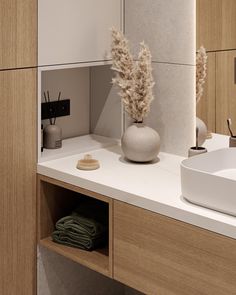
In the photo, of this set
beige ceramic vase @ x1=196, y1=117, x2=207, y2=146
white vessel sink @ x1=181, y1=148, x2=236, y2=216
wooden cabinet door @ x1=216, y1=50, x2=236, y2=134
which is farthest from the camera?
beige ceramic vase @ x1=196, y1=117, x2=207, y2=146

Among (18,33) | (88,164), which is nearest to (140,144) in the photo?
(88,164)

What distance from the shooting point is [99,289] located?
2.51m

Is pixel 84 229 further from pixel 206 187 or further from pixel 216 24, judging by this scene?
pixel 216 24

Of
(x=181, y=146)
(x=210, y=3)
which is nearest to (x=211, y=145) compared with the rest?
(x=181, y=146)

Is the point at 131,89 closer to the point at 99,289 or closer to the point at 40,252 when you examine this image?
the point at 40,252

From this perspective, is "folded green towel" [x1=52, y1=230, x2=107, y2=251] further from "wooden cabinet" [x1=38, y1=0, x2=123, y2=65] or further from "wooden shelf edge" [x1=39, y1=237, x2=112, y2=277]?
"wooden cabinet" [x1=38, y1=0, x2=123, y2=65]

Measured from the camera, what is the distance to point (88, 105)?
8.32 feet

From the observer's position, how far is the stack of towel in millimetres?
2119

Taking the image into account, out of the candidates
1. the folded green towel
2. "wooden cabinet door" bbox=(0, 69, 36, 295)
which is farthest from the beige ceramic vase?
"wooden cabinet door" bbox=(0, 69, 36, 295)

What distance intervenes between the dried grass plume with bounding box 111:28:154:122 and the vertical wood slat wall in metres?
0.31

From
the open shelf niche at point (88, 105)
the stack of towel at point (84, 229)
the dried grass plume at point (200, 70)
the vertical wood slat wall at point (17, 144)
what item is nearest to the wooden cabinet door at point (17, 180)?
the vertical wood slat wall at point (17, 144)

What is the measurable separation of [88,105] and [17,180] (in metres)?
0.60

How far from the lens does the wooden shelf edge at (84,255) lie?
202cm

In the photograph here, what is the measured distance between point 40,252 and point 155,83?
2.61ft
